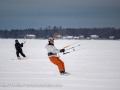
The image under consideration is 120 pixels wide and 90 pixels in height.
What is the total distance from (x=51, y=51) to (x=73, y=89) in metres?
3.43

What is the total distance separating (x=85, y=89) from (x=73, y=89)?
343 millimetres

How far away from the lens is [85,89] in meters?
8.20

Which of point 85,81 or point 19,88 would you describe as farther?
point 85,81

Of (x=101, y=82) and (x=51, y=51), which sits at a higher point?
(x=51, y=51)

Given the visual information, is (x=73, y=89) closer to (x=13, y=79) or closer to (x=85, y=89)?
(x=85, y=89)

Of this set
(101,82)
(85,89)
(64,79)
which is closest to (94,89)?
(85,89)

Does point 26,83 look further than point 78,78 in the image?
No

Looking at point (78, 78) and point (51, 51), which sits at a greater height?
point (51, 51)

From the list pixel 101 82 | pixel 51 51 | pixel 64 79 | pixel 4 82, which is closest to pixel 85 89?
pixel 101 82

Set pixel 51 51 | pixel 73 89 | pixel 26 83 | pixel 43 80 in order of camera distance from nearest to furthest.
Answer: pixel 73 89 → pixel 26 83 → pixel 43 80 → pixel 51 51

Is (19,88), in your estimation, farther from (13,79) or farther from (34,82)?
(13,79)

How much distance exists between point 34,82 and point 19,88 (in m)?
1.18

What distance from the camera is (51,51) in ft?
37.3

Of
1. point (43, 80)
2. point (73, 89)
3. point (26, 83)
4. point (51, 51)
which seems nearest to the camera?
point (73, 89)
